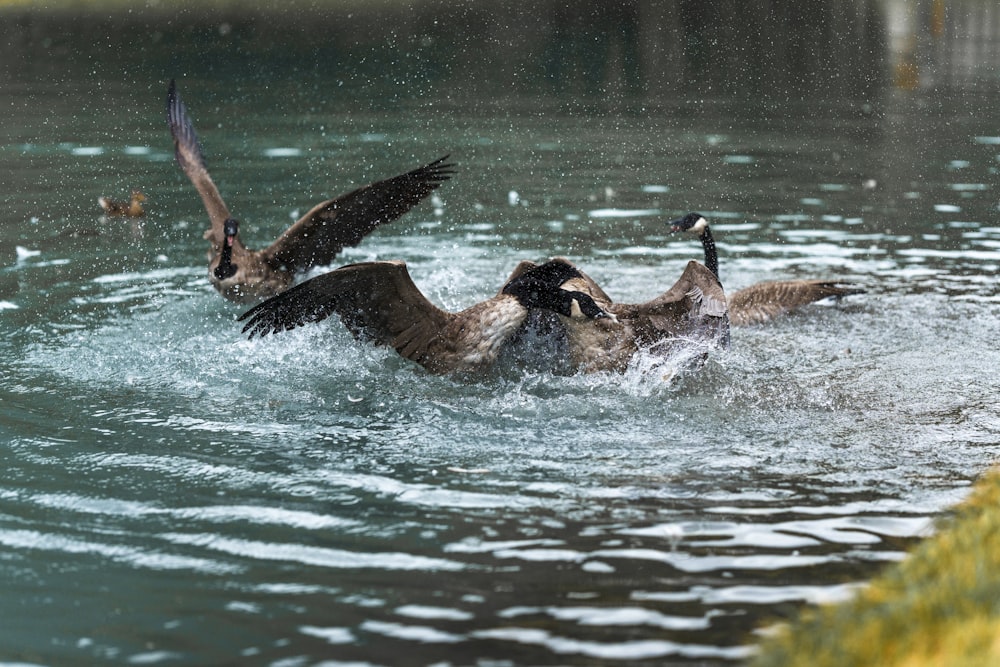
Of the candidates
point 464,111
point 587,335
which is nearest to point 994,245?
point 587,335

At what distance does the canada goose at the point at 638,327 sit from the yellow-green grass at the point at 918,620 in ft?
13.7

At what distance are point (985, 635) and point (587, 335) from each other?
5.66 metres

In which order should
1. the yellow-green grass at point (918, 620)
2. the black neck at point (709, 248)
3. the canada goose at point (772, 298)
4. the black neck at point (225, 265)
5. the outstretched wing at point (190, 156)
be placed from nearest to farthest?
the yellow-green grass at point (918, 620) → the black neck at point (709, 248) → the canada goose at point (772, 298) → the black neck at point (225, 265) → the outstretched wing at point (190, 156)

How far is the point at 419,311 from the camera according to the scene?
968 cm

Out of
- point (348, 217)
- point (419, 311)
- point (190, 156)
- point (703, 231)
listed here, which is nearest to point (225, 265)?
point (348, 217)

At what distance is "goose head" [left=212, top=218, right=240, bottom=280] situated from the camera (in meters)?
11.4

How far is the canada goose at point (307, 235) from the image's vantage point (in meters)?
10.9

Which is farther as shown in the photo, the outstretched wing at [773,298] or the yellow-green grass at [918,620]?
the outstretched wing at [773,298]

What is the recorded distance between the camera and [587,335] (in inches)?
382

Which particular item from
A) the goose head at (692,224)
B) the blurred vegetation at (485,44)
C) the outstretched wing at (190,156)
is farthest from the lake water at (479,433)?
the blurred vegetation at (485,44)

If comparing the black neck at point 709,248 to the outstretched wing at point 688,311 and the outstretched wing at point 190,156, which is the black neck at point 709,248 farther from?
the outstretched wing at point 190,156

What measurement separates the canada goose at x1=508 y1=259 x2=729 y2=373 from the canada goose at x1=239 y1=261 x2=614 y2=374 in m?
0.17

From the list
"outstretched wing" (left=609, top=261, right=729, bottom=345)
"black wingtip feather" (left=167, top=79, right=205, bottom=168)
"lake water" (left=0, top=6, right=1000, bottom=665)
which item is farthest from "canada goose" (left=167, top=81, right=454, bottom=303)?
"outstretched wing" (left=609, top=261, right=729, bottom=345)

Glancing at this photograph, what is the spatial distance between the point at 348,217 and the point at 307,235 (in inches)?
19.6
